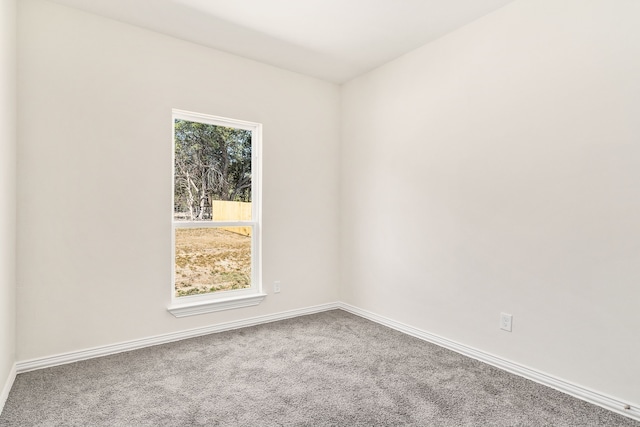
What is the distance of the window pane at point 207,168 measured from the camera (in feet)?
10.4

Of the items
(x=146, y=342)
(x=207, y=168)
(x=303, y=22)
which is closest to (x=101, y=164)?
(x=207, y=168)

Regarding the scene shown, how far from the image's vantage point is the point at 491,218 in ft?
8.66

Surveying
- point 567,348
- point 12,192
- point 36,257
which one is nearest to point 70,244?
point 36,257

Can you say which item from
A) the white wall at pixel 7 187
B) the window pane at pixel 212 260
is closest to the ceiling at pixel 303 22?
the white wall at pixel 7 187

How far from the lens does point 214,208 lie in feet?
11.0

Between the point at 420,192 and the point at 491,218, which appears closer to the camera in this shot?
the point at 491,218

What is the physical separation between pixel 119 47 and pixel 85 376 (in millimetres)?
2451

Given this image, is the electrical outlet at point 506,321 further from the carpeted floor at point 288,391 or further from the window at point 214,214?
the window at point 214,214

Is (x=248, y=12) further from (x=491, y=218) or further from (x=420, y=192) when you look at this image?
(x=491, y=218)

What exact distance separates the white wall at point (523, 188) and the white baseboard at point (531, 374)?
4 cm

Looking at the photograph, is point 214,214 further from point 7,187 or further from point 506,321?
point 506,321

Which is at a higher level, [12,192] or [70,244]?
[12,192]

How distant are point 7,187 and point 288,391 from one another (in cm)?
215

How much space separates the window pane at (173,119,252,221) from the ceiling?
772 mm
